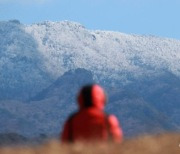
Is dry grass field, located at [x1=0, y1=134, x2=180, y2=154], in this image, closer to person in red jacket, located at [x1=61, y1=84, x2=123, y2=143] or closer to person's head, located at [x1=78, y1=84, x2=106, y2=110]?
person in red jacket, located at [x1=61, y1=84, x2=123, y2=143]

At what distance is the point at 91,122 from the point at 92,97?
58 centimetres

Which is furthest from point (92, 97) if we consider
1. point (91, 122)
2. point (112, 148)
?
point (112, 148)

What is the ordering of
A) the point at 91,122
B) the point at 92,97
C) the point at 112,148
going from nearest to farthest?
the point at 112,148 → the point at 91,122 → the point at 92,97

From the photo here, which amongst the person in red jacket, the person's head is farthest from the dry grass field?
the person's head

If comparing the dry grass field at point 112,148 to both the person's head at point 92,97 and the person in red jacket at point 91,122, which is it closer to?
the person in red jacket at point 91,122

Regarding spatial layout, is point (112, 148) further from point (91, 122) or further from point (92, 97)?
point (92, 97)

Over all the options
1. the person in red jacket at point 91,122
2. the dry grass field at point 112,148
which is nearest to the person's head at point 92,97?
the person in red jacket at point 91,122

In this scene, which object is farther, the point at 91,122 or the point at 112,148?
the point at 91,122

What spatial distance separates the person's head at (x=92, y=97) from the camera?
1354cm

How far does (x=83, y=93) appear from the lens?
13.7m

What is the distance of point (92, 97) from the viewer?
44.4 feet

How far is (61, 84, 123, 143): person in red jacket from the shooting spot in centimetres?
1302

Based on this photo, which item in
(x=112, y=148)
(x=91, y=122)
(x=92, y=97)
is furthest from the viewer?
(x=92, y=97)

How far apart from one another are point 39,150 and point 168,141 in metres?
2.56
